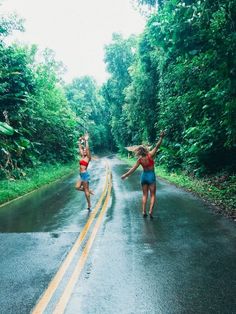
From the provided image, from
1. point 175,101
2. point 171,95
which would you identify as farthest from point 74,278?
Answer: point 171,95

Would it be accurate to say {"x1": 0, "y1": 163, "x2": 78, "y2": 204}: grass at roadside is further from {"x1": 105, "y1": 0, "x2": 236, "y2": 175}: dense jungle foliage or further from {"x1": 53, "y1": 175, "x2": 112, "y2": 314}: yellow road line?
{"x1": 105, "y1": 0, "x2": 236, "y2": 175}: dense jungle foliage

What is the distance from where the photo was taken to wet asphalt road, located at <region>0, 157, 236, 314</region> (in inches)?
183

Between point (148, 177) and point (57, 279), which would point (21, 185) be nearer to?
point (148, 177)

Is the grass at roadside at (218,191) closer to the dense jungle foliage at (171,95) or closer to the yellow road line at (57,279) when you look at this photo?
the dense jungle foliage at (171,95)

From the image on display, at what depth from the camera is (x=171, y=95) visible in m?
27.8

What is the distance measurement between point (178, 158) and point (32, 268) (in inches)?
794

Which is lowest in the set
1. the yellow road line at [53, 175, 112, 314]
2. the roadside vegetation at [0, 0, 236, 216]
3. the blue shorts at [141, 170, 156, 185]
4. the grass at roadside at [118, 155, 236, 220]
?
the grass at roadside at [118, 155, 236, 220]

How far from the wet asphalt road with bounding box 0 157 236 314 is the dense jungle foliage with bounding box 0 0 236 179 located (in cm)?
330

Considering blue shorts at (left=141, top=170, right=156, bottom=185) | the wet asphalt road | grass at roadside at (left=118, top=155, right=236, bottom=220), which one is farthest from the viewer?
grass at roadside at (left=118, top=155, right=236, bottom=220)

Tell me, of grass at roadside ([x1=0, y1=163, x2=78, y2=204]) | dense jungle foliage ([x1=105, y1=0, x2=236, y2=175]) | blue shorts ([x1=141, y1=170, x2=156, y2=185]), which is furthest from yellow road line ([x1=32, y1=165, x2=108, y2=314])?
grass at roadside ([x1=0, y1=163, x2=78, y2=204])

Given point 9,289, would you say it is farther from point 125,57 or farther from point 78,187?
point 125,57

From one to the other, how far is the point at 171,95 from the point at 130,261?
22803 mm

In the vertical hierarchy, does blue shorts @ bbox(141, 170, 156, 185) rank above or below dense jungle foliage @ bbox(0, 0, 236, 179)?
below

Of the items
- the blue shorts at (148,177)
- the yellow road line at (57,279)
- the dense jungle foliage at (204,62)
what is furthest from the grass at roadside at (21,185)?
the dense jungle foliage at (204,62)
